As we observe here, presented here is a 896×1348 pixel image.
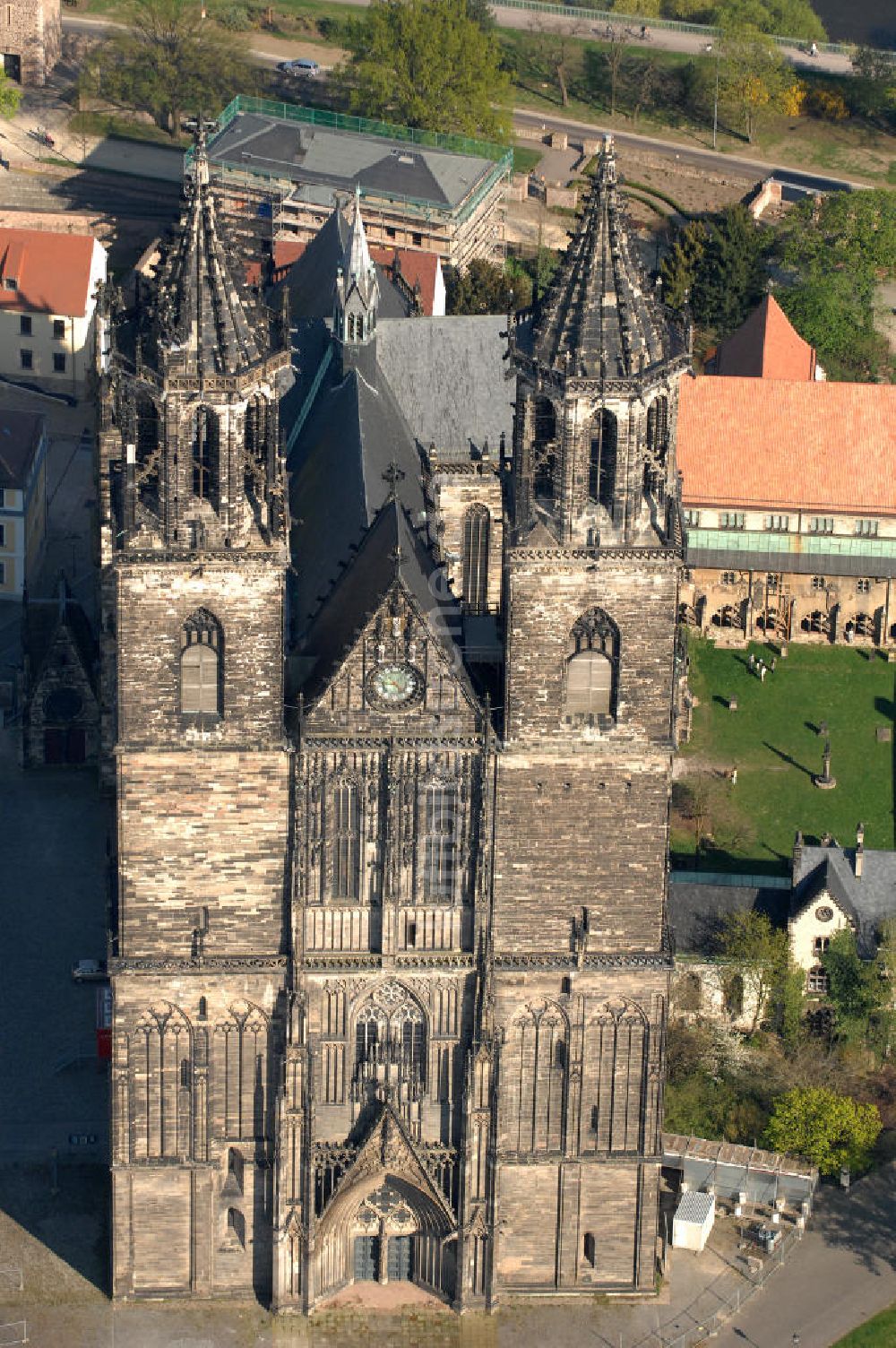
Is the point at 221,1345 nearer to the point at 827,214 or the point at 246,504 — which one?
the point at 246,504

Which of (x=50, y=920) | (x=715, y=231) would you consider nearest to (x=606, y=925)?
(x=50, y=920)

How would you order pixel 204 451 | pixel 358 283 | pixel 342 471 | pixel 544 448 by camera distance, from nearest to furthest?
pixel 204 451
pixel 544 448
pixel 342 471
pixel 358 283

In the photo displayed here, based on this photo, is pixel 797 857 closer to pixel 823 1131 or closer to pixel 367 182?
pixel 823 1131

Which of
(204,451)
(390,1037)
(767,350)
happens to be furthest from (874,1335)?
(767,350)

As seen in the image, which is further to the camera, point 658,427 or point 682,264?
point 682,264

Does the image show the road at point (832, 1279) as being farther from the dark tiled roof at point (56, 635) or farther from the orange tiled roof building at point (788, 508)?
the orange tiled roof building at point (788, 508)

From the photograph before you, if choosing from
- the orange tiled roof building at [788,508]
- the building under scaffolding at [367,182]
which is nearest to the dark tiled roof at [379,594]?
the orange tiled roof building at [788,508]
